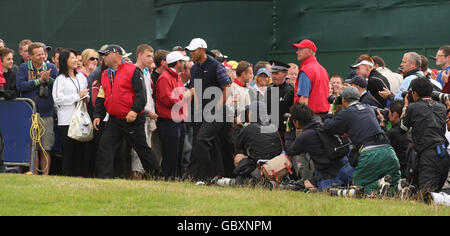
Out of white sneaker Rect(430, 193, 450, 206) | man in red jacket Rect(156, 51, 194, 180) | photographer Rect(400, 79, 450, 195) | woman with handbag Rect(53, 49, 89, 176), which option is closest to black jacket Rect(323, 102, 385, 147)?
photographer Rect(400, 79, 450, 195)

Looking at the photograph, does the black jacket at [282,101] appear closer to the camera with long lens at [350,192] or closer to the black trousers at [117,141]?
the black trousers at [117,141]

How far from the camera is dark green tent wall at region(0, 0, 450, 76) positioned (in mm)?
15547

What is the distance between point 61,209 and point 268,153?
3.80 metres

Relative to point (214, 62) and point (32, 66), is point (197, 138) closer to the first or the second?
point (214, 62)

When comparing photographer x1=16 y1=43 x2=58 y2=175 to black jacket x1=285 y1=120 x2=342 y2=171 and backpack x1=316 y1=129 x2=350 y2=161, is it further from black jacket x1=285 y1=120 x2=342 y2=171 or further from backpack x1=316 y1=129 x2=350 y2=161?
backpack x1=316 y1=129 x2=350 y2=161

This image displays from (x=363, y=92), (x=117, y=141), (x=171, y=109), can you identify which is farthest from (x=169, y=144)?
(x=363, y=92)

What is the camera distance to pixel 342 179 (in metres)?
10.7

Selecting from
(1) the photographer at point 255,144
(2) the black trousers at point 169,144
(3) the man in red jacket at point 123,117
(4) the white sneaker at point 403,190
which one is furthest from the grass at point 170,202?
(2) the black trousers at point 169,144

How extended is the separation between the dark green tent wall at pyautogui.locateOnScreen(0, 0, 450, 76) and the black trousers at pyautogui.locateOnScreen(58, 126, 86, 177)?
4.76 meters

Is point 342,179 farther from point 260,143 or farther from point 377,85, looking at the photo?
point 377,85

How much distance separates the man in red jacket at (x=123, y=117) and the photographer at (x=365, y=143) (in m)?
2.73

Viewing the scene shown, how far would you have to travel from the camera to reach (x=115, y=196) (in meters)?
9.14

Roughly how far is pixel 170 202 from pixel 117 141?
10.7ft
